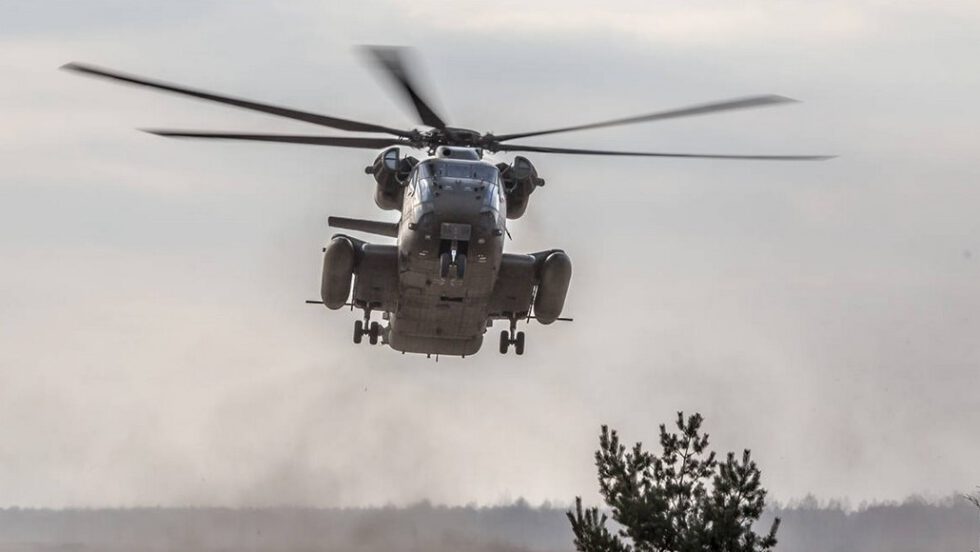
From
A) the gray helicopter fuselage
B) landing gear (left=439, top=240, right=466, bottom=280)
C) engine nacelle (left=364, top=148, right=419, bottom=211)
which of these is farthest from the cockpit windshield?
engine nacelle (left=364, top=148, right=419, bottom=211)

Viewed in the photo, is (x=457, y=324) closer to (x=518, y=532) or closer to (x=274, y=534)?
(x=274, y=534)

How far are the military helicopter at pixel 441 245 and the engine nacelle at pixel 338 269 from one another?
0.02 metres

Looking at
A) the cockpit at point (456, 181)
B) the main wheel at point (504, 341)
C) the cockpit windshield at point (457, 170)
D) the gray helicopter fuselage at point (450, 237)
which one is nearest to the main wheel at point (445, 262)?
the gray helicopter fuselage at point (450, 237)

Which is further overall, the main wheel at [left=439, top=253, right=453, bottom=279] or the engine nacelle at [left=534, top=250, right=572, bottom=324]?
the engine nacelle at [left=534, top=250, right=572, bottom=324]

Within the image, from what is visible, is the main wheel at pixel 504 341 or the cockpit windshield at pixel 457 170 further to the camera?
the main wheel at pixel 504 341

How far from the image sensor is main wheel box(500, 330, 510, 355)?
143ft

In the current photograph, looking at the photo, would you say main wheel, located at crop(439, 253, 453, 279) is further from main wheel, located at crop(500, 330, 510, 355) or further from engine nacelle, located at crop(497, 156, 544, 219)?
main wheel, located at crop(500, 330, 510, 355)

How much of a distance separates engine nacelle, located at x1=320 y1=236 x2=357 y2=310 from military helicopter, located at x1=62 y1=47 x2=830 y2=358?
0.07ft

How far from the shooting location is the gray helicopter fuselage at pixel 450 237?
124 feet

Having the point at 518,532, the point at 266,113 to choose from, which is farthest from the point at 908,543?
the point at 266,113

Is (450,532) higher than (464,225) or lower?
lower

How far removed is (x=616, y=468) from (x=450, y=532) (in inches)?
1199

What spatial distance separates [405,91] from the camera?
1454 inches

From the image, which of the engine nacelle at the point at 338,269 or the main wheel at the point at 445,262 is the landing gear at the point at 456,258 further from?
the engine nacelle at the point at 338,269
